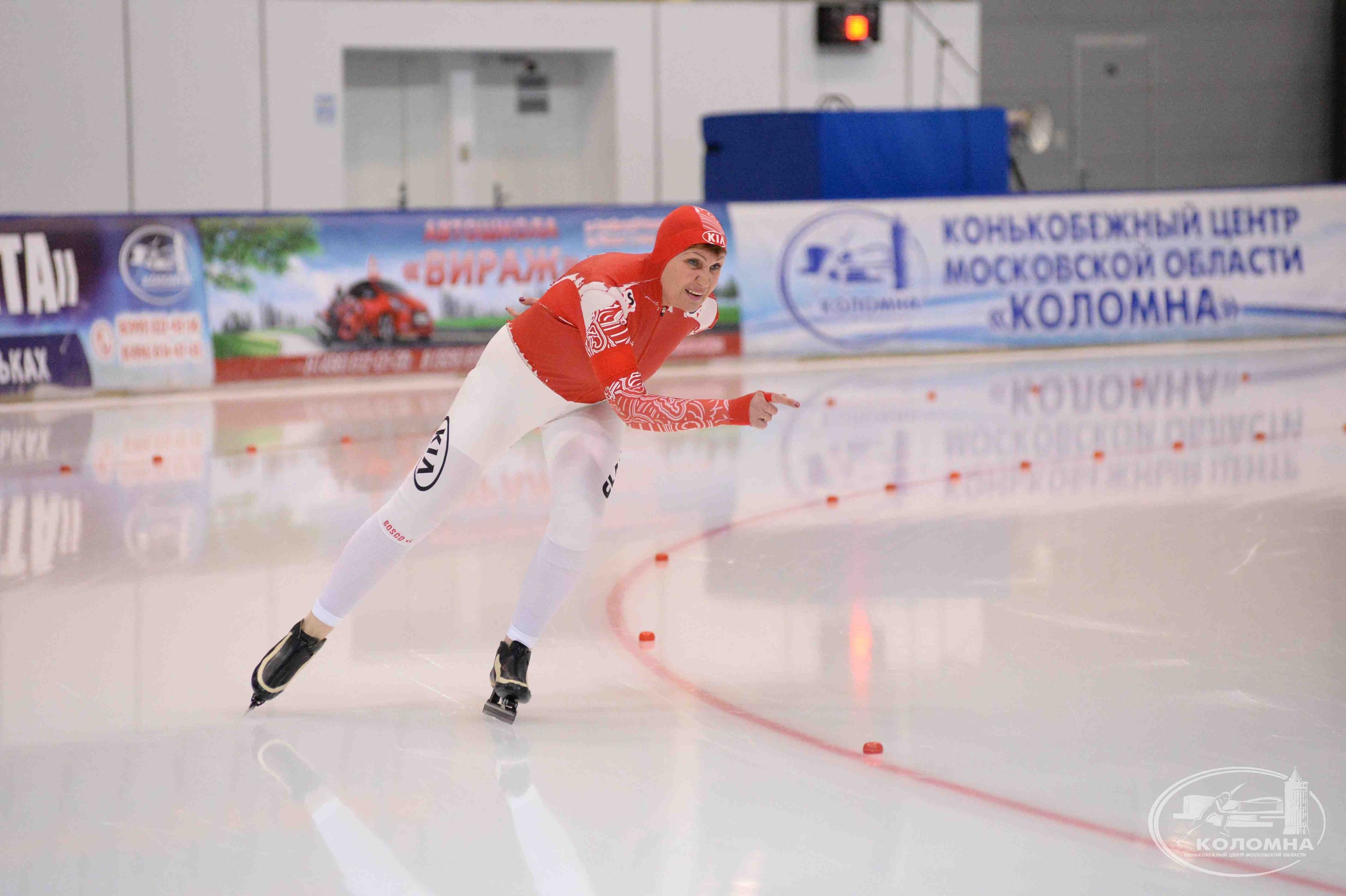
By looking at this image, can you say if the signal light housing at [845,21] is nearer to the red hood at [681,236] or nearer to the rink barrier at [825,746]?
the rink barrier at [825,746]

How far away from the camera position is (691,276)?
3.37 meters

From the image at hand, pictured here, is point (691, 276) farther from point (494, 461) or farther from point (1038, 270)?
point (1038, 270)

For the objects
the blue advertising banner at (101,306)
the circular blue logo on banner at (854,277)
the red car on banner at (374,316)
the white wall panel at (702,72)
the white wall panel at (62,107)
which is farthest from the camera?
the white wall panel at (702,72)

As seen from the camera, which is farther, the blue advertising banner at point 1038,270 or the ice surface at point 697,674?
the blue advertising banner at point 1038,270

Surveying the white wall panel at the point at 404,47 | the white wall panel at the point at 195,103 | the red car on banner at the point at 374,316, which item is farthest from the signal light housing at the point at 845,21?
the red car on banner at the point at 374,316

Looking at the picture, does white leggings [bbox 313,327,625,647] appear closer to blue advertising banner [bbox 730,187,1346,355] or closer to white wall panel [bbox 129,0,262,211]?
blue advertising banner [bbox 730,187,1346,355]

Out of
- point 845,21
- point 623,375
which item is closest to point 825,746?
point 623,375

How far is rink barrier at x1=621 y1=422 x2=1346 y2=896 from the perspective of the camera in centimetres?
267

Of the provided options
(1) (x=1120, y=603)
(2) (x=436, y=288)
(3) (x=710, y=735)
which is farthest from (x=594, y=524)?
(2) (x=436, y=288)

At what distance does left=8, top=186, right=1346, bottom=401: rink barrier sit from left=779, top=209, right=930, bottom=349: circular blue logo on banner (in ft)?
0.06

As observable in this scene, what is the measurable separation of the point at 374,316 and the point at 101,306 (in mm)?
1859

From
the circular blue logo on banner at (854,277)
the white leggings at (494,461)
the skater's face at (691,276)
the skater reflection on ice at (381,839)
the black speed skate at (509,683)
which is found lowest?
the skater reflection on ice at (381,839)

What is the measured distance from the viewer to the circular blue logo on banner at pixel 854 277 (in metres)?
11.9

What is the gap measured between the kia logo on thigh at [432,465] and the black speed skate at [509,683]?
44 centimetres
